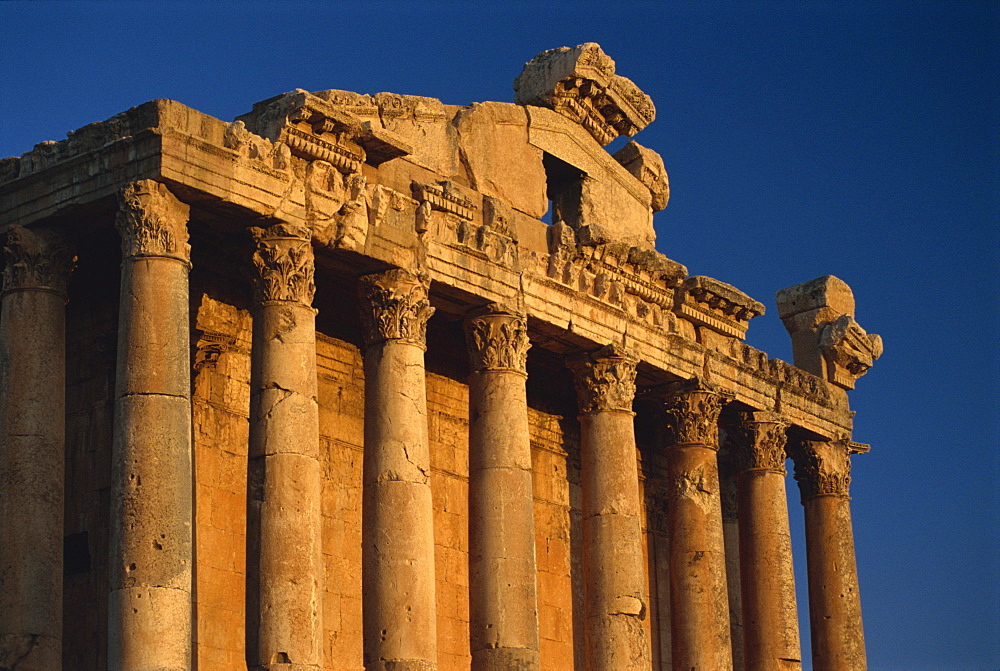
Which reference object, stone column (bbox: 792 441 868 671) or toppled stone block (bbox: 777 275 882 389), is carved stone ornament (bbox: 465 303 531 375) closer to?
stone column (bbox: 792 441 868 671)

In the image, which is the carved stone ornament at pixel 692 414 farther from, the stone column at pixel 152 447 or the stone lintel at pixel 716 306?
the stone column at pixel 152 447

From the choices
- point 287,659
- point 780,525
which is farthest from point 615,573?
point 287,659

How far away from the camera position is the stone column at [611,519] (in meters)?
22.2

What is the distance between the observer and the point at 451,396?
24.0 meters

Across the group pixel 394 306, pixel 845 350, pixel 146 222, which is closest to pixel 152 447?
pixel 146 222

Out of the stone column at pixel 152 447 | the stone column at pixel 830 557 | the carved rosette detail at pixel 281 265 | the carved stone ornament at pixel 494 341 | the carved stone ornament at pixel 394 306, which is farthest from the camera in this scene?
the stone column at pixel 830 557

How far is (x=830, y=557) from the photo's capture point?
27656 millimetres

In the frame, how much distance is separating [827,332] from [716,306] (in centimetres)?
406

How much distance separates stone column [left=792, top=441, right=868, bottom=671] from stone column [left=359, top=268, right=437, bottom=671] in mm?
10154

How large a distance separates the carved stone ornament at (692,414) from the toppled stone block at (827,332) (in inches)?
179

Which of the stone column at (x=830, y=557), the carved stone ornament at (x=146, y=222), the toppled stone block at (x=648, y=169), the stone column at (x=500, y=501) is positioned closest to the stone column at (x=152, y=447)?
the carved stone ornament at (x=146, y=222)

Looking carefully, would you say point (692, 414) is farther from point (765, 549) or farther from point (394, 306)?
point (394, 306)

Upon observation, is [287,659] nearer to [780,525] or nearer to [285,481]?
[285,481]

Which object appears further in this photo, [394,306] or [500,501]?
[500,501]
